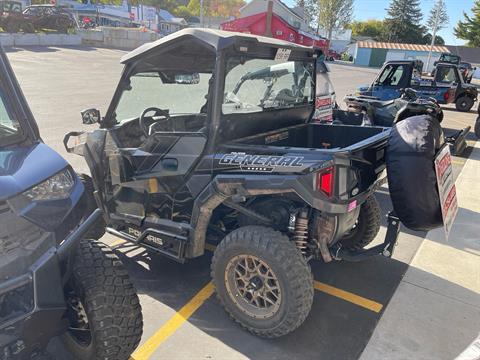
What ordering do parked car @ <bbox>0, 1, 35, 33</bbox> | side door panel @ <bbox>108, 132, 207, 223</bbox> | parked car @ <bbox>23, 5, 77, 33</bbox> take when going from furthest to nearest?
parked car @ <bbox>23, 5, 77, 33</bbox>
parked car @ <bbox>0, 1, 35, 33</bbox>
side door panel @ <bbox>108, 132, 207, 223</bbox>

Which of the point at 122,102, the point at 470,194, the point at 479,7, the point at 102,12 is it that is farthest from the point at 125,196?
the point at 479,7

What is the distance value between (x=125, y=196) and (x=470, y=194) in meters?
5.48

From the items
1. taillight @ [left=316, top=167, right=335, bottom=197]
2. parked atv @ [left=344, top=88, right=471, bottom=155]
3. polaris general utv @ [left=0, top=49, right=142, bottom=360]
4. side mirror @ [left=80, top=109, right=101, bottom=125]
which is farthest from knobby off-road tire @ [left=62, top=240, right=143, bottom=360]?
parked atv @ [left=344, top=88, right=471, bottom=155]

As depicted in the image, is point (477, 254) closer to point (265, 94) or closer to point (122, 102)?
point (265, 94)

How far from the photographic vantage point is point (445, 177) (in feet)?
9.62

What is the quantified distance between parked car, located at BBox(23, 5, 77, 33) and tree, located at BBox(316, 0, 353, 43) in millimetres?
53888

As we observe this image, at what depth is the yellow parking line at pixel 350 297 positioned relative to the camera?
10.9 ft

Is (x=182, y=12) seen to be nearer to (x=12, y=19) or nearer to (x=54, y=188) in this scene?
(x=12, y=19)

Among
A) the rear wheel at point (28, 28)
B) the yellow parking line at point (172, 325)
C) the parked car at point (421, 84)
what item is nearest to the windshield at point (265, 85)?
the yellow parking line at point (172, 325)

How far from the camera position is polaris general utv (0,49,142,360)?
1848mm

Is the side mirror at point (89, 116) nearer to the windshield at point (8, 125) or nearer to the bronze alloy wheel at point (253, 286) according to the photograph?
the windshield at point (8, 125)

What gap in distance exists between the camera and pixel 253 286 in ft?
9.63

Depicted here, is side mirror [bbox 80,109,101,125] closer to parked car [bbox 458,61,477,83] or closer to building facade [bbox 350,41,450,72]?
parked car [bbox 458,61,477,83]

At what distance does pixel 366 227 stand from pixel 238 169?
1.86 metres
